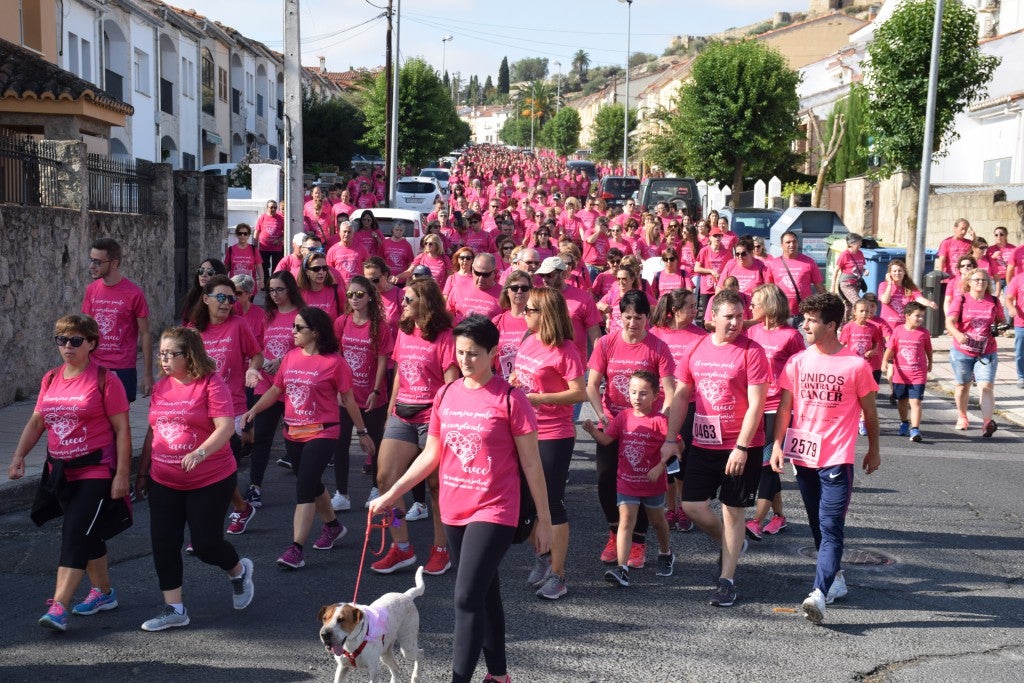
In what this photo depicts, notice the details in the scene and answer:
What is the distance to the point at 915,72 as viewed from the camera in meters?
21.6

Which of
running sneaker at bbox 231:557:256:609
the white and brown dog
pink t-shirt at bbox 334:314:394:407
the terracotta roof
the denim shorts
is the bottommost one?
running sneaker at bbox 231:557:256:609

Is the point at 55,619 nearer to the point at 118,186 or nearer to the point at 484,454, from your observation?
the point at 484,454

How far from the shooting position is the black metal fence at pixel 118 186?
50.0 ft

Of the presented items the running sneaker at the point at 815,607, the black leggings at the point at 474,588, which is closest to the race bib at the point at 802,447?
the running sneaker at the point at 815,607

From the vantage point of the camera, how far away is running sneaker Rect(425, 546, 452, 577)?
22.9ft

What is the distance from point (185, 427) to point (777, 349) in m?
3.84

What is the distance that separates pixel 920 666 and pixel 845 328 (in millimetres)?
6488

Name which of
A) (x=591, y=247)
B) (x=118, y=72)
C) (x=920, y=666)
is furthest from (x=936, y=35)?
(x=118, y=72)

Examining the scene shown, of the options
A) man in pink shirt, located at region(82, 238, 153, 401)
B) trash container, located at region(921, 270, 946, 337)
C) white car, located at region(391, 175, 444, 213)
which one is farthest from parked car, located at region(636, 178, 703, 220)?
man in pink shirt, located at region(82, 238, 153, 401)

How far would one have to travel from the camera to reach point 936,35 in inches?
750

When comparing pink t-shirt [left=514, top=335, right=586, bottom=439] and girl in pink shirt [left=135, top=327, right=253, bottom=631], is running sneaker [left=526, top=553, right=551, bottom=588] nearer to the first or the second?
pink t-shirt [left=514, top=335, right=586, bottom=439]

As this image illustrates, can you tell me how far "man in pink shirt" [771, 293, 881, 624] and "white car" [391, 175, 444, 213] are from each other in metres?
31.4

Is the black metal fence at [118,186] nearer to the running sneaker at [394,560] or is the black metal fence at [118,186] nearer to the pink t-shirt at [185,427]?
the running sneaker at [394,560]

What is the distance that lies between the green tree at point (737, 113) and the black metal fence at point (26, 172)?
3103 cm
